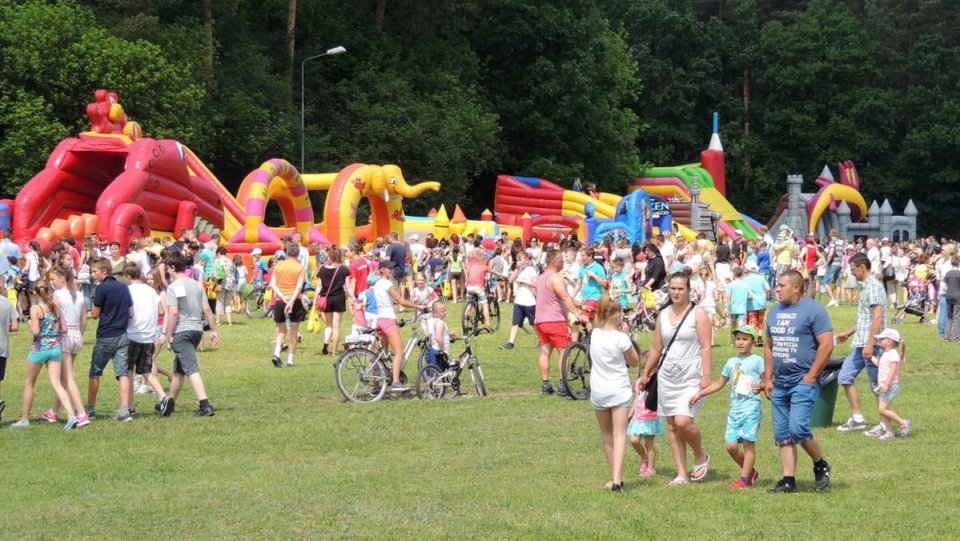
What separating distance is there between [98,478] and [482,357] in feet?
27.5

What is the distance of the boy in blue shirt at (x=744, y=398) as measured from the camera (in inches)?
348

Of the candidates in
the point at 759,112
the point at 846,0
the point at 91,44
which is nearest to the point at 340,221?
the point at 91,44

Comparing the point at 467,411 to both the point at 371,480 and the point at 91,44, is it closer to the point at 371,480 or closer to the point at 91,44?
the point at 371,480

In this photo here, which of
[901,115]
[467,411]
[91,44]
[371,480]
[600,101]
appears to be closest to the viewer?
[371,480]

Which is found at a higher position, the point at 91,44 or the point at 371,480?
the point at 91,44

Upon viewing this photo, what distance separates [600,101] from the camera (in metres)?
53.2

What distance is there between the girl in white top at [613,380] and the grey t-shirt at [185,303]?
16.4 feet

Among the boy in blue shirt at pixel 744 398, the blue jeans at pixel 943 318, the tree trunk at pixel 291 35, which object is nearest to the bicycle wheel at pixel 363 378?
the boy in blue shirt at pixel 744 398

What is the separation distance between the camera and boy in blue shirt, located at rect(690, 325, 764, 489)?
8.83 meters

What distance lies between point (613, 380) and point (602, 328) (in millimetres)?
392

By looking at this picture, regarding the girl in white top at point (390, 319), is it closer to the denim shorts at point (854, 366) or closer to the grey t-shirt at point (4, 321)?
the grey t-shirt at point (4, 321)

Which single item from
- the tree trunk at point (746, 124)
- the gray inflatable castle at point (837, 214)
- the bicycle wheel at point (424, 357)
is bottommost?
the bicycle wheel at point (424, 357)

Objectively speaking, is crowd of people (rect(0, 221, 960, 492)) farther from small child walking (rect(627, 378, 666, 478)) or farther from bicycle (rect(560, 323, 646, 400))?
bicycle (rect(560, 323, 646, 400))

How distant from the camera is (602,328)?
9.12 metres
